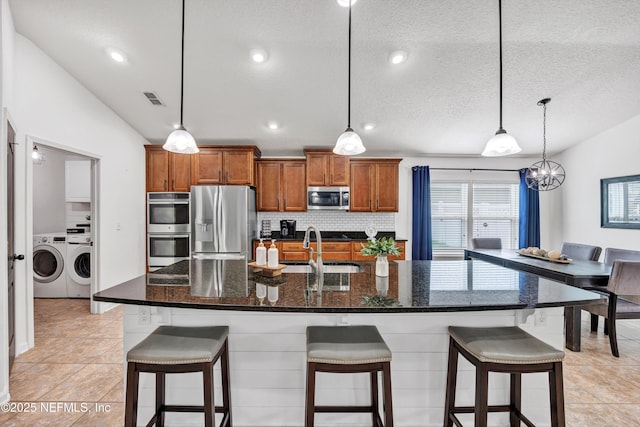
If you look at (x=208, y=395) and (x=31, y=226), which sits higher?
(x=31, y=226)

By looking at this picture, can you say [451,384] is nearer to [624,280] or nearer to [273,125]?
[624,280]

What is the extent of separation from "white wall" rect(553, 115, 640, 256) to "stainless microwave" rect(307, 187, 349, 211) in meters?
3.79

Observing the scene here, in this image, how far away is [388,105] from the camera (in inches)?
148

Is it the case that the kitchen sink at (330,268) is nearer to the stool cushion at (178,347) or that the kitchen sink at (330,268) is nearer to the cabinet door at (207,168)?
the stool cushion at (178,347)

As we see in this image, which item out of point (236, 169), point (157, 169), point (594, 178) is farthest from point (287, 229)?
point (594, 178)

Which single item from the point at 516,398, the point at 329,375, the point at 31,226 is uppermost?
the point at 31,226

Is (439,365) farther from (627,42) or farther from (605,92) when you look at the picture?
(605,92)

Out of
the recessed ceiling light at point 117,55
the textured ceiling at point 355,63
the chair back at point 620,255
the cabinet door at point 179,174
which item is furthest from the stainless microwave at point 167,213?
the chair back at point 620,255

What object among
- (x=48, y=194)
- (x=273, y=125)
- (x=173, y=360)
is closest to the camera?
(x=173, y=360)

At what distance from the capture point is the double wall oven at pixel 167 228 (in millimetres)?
4523

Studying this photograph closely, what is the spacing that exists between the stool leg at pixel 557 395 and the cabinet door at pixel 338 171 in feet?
12.4

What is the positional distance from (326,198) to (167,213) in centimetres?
242

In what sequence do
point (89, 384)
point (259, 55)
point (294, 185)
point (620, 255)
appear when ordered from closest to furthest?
point (89, 384), point (259, 55), point (620, 255), point (294, 185)

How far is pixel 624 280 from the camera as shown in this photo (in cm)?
265
